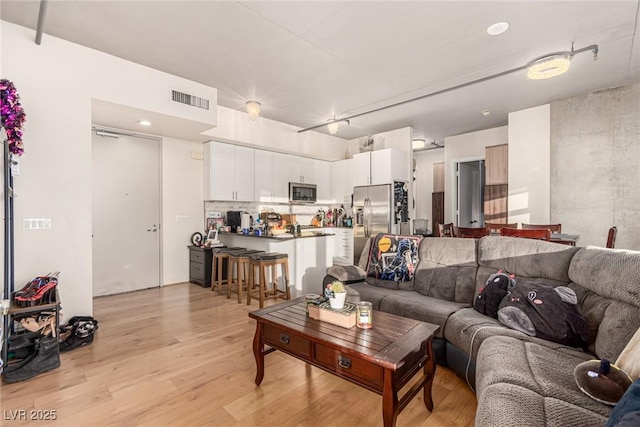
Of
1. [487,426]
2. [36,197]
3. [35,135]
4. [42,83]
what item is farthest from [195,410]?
[42,83]

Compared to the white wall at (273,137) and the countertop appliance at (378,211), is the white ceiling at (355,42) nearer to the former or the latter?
the white wall at (273,137)

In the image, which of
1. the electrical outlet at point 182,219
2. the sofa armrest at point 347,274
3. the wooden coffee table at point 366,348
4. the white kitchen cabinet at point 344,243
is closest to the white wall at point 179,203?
the electrical outlet at point 182,219

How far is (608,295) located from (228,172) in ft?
16.2

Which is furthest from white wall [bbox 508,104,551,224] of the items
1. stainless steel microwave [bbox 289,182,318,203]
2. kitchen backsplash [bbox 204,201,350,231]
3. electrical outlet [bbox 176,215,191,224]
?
electrical outlet [bbox 176,215,191,224]

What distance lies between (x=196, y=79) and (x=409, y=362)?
395cm

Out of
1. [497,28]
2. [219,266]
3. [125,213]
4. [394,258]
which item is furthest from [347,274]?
[125,213]

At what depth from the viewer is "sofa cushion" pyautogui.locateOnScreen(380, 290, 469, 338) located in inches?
90.4

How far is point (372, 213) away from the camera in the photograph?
19.0 ft

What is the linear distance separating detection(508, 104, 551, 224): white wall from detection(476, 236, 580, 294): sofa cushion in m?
2.99

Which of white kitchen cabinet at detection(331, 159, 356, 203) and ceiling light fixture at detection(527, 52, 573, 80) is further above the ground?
ceiling light fixture at detection(527, 52, 573, 80)

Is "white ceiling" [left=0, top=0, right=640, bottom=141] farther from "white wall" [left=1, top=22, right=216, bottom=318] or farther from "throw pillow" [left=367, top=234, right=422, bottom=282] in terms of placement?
"throw pillow" [left=367, top=234, right=422, bottom=282]

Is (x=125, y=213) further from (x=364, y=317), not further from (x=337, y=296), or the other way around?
(x=364, y=317)

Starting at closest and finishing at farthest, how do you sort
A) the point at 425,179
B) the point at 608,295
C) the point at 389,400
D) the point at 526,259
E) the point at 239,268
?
the point at 389,400 → the point at 608,295 → the point at 526,259 → the point at 239,268 → the point at 425,179

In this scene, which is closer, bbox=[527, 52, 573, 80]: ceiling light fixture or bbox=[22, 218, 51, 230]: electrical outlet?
bbox=[22, 218, 51, 230]: electrical outlet
